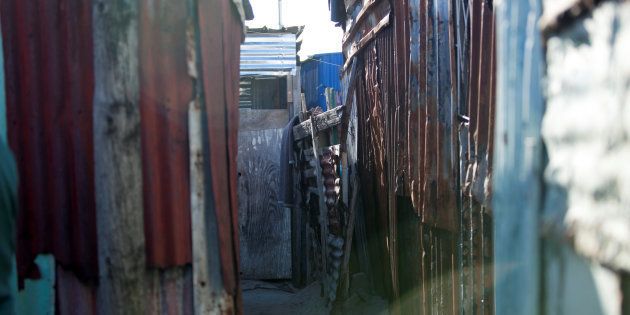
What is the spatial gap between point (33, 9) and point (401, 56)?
2.70 metres

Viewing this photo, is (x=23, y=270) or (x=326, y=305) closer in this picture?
(x=23, y=270)

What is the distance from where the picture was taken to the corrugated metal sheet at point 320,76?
602 inches

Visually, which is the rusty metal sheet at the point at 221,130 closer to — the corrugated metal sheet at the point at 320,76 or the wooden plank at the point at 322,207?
the wooden plank at the point at 322,207

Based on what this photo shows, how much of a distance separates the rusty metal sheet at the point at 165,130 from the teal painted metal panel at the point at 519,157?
1254 mm

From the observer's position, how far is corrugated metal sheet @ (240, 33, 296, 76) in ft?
41.8

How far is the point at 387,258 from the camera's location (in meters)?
5.46

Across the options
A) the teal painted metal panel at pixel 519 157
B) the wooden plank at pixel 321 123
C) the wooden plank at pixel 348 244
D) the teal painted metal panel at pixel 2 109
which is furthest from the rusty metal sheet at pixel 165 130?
the wooden plank at pixel 321 123

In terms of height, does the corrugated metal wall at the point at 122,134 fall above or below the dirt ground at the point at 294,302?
above

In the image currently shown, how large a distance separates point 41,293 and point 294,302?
18.7ft

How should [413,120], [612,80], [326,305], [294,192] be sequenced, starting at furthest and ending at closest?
1. [294,192]
2. [326,305]
3. [413,120]
4. [612,80]

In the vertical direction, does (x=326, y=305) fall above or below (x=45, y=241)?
below

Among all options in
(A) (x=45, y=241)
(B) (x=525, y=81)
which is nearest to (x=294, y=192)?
(A) (x=45, y=241)

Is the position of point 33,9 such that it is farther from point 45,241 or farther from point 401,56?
point 401,56

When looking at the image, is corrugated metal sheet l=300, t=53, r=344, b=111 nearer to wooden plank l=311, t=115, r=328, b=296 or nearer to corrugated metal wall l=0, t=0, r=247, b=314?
wooden plank l=311, t=115, r=328, b=296
